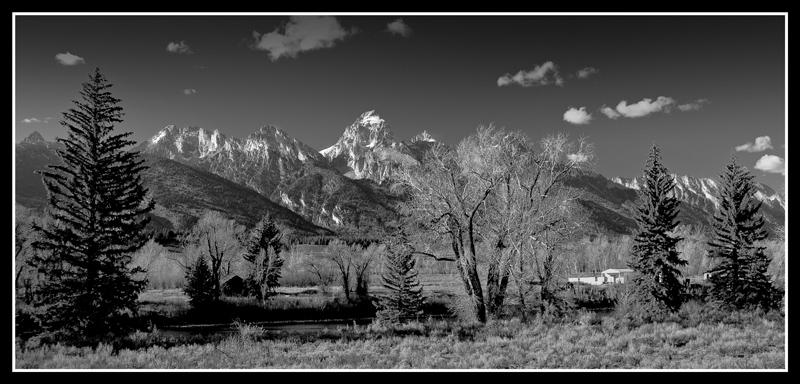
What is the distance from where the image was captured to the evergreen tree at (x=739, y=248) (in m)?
35.7

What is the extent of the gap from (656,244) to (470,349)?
107ft

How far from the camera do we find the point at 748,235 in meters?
37.2

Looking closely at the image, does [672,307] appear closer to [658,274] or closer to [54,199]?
[658,274]

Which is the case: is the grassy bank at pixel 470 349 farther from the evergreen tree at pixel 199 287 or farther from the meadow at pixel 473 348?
the evergreen tree at pixel 199 287

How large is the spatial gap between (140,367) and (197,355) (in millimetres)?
1309

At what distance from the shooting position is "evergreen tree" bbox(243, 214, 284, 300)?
180 ft

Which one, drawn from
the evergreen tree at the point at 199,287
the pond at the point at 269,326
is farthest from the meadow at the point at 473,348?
the evergreen tree at the point at 199,287

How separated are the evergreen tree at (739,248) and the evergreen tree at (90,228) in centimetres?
4033

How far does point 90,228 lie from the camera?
20.6 metres

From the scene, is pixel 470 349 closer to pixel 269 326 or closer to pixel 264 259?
pixel 269 326

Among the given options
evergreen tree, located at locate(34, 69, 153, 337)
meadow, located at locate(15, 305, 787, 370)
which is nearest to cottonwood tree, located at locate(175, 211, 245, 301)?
evergreen tree, located at locate(34, 69, 153, 337)
